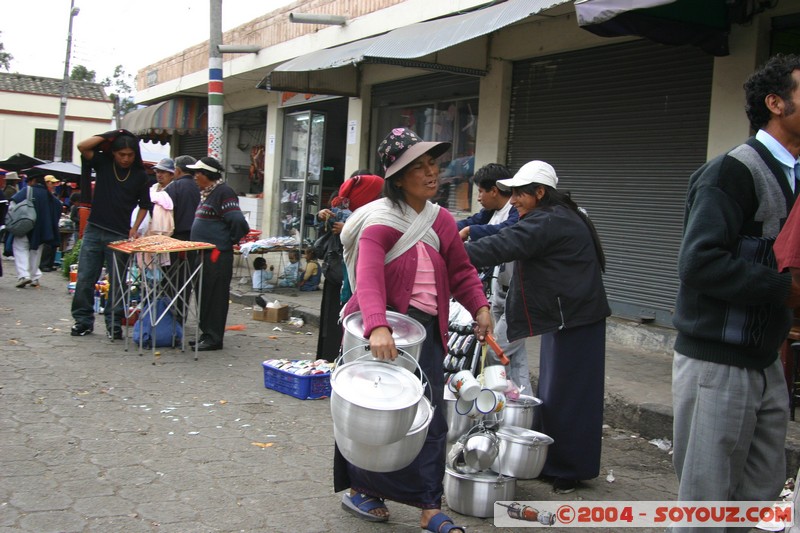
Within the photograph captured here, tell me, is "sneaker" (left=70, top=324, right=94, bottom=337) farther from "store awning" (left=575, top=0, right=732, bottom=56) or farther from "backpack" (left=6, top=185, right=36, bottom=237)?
"store awning" (left=575, top=0, right=732, bottom=56)

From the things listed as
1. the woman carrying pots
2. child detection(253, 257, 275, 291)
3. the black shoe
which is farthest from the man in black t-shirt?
the woman carrying pots

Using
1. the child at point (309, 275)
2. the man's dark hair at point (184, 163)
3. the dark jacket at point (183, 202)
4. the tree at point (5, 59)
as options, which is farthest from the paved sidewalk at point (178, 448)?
the tree at point (5, 59)

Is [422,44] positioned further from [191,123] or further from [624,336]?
[191,123]

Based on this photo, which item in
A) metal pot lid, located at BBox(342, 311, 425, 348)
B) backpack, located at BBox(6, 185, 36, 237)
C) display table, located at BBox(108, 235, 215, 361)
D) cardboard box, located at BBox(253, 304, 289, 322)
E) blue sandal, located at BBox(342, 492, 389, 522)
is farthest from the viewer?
backpack, located at BBox(6, 185, 36, 237)

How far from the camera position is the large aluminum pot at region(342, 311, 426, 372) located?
11.0 feet

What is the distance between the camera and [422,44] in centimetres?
808

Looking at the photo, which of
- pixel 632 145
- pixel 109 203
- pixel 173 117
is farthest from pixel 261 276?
pixel 173 117

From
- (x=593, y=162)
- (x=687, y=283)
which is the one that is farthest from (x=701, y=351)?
(x=593, y=162)

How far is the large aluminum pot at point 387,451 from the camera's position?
315 centimetres

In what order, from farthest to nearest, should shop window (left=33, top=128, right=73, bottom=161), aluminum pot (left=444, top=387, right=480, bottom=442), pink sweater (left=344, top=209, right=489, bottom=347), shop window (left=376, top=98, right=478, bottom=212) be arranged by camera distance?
shop window (left=33, top=128, right=73, bottom=161) → shop window (left=376, top=98, right=478, bottom=212) → aluminum pot (left=444, top=387, right=480, bottom=442) → pink sweater (left=344, top=209, right=489, bottom=347)

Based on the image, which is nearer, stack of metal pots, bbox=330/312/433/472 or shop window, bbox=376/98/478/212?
stack of metal pots, bbox=330/312/433/472

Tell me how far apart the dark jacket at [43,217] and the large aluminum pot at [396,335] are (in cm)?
Result: 1030

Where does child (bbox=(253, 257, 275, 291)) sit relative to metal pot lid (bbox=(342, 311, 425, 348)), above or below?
below

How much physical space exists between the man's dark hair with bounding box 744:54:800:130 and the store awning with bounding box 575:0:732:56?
11.6 feet
